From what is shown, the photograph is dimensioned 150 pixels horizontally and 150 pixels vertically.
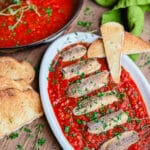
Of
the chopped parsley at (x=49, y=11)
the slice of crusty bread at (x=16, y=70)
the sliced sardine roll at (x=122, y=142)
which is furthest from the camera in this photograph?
the chopped parsley at (x=49, y=11)

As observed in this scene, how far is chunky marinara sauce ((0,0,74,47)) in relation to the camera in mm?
3184

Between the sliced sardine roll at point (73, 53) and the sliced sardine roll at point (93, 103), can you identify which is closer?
A: the sliced sardine roll at point (93, 103)

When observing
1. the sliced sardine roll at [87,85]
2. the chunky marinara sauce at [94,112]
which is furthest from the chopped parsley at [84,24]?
the sliced sardine roll at [87,85]

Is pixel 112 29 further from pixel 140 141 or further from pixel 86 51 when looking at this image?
pixel 140 141

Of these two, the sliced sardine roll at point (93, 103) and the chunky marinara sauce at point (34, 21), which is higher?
the chunky marinara sauce at point (34, 21)

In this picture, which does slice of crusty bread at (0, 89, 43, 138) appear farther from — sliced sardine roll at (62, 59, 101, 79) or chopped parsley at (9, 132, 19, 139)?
sliced sardine roll at (62, 59, 101, 79)

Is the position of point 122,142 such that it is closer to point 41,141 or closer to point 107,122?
point 107,122

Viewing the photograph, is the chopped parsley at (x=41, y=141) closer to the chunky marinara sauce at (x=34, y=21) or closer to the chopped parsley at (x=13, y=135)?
the chopped parsley at (x=13, y=135)

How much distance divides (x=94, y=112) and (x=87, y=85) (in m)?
0.20

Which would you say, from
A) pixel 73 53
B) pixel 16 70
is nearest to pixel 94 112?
pixel 73 53

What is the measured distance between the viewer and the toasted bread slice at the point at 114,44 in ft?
9.92

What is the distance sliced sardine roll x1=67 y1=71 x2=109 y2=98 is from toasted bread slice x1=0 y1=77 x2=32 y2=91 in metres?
0.30

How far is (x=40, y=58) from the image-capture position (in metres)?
3.28

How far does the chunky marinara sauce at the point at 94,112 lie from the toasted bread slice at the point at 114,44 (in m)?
0.06
